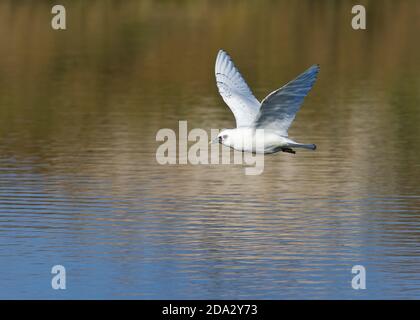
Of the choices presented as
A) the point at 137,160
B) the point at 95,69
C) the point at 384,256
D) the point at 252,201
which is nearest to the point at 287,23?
the point at 95,69

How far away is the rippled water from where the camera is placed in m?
18.6

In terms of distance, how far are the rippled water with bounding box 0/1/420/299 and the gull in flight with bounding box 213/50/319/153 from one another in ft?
6.17

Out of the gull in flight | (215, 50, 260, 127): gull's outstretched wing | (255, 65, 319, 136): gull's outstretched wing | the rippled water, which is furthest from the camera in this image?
(215, 50, 260, 127): gull's outstretched wing

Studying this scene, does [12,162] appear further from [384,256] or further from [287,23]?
[287,23]

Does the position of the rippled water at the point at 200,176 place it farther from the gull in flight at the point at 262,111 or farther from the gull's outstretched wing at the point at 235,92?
the gull's outstretched wing at the point at 235,92

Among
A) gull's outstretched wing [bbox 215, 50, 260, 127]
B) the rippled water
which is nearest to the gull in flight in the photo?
gull's outstretched wing [bbox 215, 50, 260, 127]

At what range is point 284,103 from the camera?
17.0 m

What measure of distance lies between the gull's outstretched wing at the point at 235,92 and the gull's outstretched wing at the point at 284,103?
1074 mm

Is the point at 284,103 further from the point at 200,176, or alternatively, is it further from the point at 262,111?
the point at 200,176

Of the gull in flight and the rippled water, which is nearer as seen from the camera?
the gull in flight

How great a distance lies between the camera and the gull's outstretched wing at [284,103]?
16453mm

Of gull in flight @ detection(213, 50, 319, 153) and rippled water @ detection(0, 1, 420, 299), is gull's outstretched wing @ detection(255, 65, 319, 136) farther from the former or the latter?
rippled water @ detection(0, 1, 420, 299)

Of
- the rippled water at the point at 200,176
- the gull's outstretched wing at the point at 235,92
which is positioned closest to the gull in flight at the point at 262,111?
the gull's outstretched wing at the point at 235,92

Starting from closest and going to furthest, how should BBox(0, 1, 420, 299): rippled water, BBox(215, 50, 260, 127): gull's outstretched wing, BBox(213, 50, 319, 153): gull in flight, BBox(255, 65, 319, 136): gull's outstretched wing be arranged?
BBox(255, 65, 319, 136): gull's outstretched wing
BBox(213, 50, 319, 153): gull in flight
BBox(0, 1, 420, 299): rippled water
BBox(215, 50, 260, 127): gull's outstretched wing
